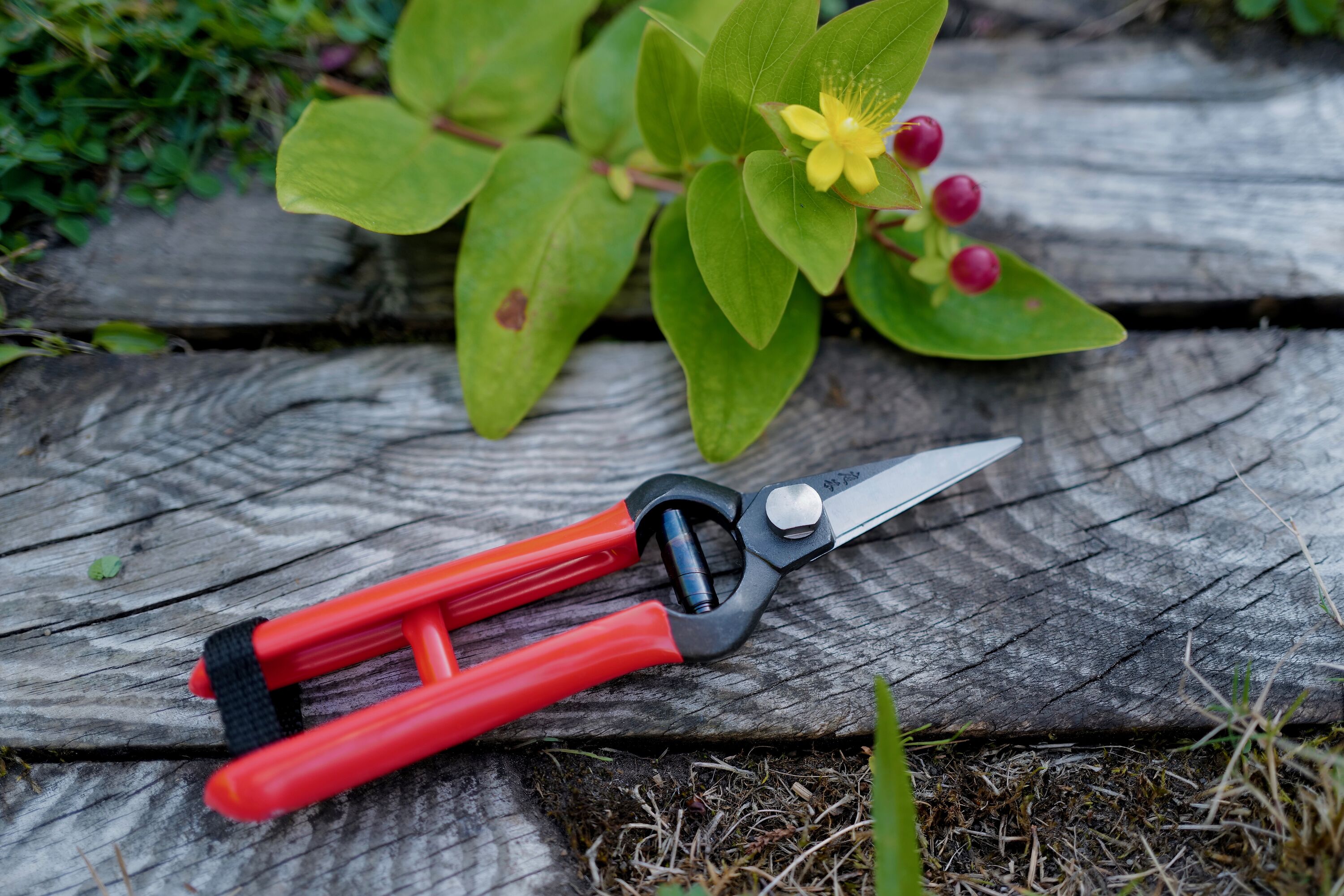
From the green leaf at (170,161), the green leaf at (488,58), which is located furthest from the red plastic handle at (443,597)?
the green leaf at (170,161)

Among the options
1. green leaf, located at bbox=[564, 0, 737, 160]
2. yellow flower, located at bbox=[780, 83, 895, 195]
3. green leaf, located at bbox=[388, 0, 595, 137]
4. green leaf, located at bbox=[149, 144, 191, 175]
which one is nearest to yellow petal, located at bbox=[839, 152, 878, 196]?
yellow flower, located at bbox=[780, 83, 895, 195]

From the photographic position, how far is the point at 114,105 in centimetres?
127

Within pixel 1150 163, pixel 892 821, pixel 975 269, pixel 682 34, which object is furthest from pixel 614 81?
pixel 892 821

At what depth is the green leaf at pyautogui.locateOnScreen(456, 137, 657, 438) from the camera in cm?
116

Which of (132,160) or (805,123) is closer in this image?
(805,123)

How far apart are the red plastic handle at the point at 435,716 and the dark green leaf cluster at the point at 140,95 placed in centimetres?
97

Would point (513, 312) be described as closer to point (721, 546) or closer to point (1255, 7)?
point (721, 546)

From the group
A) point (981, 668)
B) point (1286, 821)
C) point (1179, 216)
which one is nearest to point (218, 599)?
point (981, 668)

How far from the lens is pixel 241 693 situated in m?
0.86

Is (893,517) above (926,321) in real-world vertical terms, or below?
below

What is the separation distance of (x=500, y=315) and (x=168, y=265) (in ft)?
1.96

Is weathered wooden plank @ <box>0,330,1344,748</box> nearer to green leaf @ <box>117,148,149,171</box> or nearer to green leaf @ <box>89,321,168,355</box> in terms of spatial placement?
green leaf @ <box>89,321,168,355</box>

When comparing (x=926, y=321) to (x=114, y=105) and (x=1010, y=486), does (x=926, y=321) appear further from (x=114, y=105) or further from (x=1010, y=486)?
(x=114, y=105)

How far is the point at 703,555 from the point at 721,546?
0.13 metres
